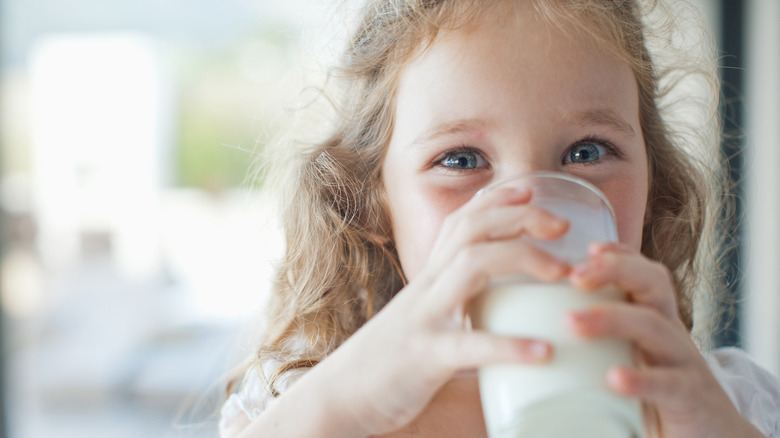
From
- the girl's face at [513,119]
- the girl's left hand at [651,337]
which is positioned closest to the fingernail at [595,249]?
the girl's left hand at [651,337]

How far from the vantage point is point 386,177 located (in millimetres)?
1074

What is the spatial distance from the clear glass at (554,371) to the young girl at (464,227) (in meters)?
0.02

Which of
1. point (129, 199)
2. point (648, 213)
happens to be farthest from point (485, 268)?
point (129, 199)

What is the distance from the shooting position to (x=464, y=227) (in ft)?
2.02

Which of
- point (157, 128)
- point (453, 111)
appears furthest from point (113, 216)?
point (453, 111)

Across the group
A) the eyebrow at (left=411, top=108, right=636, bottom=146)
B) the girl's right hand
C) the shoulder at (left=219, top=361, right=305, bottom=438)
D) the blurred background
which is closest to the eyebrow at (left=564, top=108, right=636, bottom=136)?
the eyebrow at (left=411, top=108, right=636, bottom=146)

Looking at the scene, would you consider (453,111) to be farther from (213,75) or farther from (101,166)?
(101,166)

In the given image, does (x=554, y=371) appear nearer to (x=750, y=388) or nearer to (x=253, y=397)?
(x=253, y=397)

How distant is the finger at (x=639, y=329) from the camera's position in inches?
21.2

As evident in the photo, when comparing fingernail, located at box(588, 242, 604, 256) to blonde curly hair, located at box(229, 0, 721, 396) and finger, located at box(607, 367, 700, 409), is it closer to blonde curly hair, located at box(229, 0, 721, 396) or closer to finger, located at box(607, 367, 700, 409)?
finger, located at box(607, 367, 700, 409)

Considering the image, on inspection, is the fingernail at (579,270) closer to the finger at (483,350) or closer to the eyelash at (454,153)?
the finger at (483,350)

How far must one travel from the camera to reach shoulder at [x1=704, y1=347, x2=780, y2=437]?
114 centimetres

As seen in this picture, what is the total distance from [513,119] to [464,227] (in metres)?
0.29

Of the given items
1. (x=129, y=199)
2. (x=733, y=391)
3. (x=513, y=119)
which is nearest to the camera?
(x=513, y=119)
